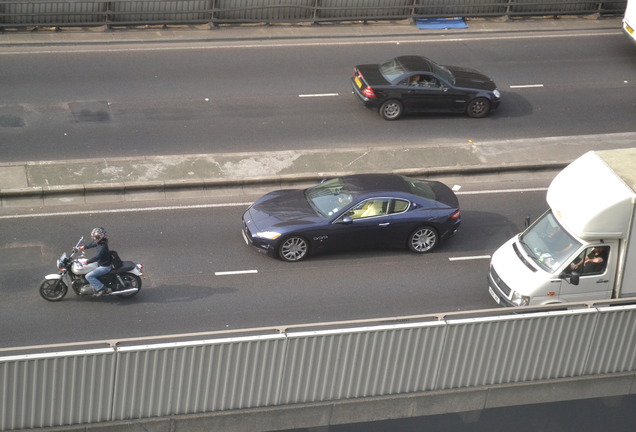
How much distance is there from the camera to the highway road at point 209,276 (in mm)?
16609

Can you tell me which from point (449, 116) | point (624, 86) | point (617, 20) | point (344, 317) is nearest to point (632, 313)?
point (344, 317)

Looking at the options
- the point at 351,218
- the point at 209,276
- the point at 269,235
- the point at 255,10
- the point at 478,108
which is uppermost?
the point at 255,10

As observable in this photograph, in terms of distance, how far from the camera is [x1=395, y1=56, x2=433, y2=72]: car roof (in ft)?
79.6

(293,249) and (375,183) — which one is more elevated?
(375,183)

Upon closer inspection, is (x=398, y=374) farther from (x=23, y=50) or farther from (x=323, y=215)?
(x=23, y=50)

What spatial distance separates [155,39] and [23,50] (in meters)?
3.59

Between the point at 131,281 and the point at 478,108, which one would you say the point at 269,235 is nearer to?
the point at 131,281

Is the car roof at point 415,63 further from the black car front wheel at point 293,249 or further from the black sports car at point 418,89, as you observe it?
the black car front wheel at point 293,249

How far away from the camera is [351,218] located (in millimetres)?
18547

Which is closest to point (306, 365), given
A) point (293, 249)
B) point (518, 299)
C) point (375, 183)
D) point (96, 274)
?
point (518, 299)

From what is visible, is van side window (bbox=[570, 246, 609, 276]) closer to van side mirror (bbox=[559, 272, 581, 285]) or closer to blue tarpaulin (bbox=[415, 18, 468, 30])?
van side mirror (bbox=[559, 272, 581, 285])

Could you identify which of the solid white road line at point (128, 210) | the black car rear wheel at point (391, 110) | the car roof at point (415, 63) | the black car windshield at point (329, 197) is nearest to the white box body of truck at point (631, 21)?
the car roof at point (415, 63)

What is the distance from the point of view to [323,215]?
1859 centimetres

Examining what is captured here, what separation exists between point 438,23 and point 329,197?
1247 cm
